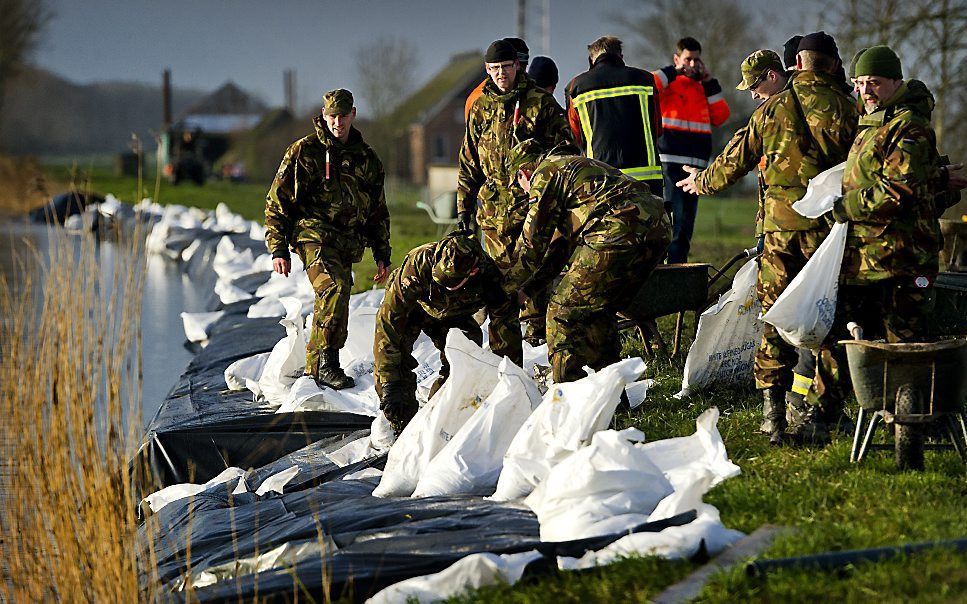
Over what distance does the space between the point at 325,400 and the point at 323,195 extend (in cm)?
131

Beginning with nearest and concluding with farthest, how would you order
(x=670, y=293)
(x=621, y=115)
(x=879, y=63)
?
(x=879, y=63), (x=670, y=293), (x=621, y=115)

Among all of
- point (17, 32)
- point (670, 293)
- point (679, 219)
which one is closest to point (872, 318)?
point (670, 293)

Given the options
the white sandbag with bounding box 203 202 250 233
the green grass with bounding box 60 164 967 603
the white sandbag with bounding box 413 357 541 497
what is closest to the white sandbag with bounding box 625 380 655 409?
the green grass with bounding box 60 164 967 603

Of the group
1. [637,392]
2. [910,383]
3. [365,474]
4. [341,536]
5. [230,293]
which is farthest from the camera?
[230,293]

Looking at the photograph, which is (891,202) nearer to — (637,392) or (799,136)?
(799,136)

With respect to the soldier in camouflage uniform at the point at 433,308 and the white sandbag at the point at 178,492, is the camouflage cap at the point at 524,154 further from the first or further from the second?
the white sandbag at the point at 178,492

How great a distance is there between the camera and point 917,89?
5121 millimetres

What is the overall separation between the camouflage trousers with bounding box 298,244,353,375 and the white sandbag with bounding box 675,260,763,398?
2004 mm

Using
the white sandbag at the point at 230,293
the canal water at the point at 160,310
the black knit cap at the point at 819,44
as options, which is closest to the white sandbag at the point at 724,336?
the black knit cap at the point at 819,44

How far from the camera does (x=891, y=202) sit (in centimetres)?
472

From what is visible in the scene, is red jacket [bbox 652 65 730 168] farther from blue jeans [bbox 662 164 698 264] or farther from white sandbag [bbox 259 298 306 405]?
white sandbag [bbox 259 298 306 405]

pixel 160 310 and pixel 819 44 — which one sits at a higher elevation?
pixel 819 44

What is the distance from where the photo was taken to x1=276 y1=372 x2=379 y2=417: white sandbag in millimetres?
6605

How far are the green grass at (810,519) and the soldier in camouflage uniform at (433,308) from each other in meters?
0.76
